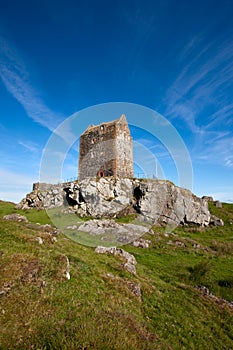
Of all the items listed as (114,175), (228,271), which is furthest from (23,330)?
(114,175)

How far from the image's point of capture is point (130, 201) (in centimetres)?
3816

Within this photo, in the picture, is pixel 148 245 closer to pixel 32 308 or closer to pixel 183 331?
pixel 183 331

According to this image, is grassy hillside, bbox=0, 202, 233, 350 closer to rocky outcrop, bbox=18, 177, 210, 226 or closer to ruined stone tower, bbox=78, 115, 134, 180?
rocky outcrop, bbox=18, 177, 210, 226

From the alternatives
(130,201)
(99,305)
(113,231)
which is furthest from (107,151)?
(99,305)

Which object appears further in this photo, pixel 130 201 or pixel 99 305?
pixel 130 201

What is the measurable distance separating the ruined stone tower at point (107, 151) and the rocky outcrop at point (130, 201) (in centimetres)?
348

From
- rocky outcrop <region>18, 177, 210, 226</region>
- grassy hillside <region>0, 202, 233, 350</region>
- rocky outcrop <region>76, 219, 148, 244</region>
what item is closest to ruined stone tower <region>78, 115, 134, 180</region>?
rocky outcrop <region>18, 177, 210, 226</region>

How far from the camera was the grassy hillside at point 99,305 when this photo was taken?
206 inches

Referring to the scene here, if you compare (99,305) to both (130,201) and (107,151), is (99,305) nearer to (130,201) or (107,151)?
(130,201)

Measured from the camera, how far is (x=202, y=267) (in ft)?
53.9

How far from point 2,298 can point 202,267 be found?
1523cm

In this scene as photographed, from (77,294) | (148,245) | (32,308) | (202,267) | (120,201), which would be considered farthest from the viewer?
(120,201)

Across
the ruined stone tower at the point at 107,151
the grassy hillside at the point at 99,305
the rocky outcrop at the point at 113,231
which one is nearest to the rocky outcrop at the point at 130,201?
the ruined stone tower at the point at 107,151

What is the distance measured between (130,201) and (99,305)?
30.3 m
